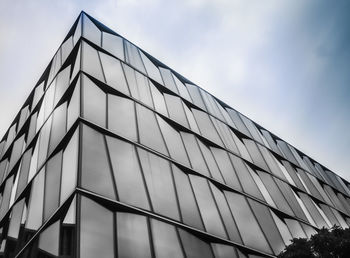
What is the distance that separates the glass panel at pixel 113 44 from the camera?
17.7 meters

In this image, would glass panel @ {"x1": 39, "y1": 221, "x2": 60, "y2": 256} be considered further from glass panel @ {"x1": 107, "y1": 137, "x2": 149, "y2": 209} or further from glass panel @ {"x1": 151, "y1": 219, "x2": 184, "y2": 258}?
glass panel @ {"x1": 151, "y1": 219, "x2": 184, "y2": 258}

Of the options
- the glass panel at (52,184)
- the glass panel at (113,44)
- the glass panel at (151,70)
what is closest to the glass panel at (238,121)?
the glass panel at (151,70)

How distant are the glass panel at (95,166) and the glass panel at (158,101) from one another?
217 inches

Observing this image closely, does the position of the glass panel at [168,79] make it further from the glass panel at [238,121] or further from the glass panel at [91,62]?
the glass panel at [238,121]

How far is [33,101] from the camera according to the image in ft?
Answer: 68.4

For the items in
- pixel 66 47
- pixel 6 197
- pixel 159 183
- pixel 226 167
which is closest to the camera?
pixel 159 183

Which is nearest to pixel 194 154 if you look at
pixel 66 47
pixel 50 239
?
pixel 50 239

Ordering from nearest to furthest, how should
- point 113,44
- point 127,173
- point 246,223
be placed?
1. point 127,173
2. point 246,223
3. point 113,44

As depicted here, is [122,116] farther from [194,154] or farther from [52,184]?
[194,154]

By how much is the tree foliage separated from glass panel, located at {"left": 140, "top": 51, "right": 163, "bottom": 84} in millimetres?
12204

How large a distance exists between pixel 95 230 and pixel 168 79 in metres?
13.6

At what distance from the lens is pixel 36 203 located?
11266mm

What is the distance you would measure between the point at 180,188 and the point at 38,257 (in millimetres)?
5374

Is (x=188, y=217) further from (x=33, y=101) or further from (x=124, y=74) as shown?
(x=33, y=101)
